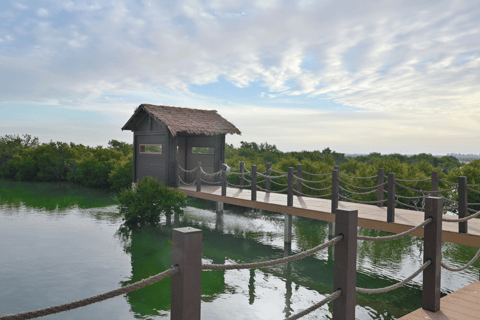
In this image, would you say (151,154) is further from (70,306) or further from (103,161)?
(70,306)

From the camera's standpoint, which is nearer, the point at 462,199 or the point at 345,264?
the point at 345,264

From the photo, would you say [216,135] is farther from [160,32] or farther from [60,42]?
[60,42]

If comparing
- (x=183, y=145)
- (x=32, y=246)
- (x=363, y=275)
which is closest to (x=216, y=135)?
(x=183, y=145)

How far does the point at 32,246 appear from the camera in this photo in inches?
432

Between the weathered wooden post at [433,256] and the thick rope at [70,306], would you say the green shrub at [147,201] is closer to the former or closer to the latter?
the weathered wooden post at [433,256]

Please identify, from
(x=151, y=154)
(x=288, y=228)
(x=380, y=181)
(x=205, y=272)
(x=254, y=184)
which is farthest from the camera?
(x=151, y=154)

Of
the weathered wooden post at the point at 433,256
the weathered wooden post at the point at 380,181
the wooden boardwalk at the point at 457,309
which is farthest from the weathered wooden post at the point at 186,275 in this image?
the weathered wooden post at the point at 380,181

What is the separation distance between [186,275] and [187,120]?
562 inches

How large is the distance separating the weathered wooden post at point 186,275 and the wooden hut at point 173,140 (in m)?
13.1

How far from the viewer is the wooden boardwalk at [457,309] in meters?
3.75

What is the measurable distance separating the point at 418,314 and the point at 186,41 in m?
14.0

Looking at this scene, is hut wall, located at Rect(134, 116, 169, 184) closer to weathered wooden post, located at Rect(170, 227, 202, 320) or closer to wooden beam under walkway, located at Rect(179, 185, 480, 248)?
wooden beam under walkway, located at Rect(179, 185, 480, 248)

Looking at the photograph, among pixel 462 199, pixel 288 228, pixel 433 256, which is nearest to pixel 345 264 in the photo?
pixel 433 256

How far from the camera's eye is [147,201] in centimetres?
1395
